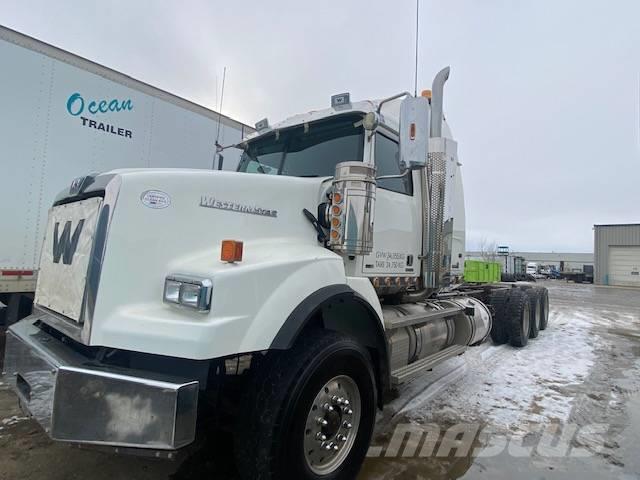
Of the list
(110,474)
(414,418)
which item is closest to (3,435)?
(110,474)

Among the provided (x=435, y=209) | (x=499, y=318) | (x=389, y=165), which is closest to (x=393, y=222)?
(x=389, y=165)

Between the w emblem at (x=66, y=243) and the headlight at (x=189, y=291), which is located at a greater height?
the w emblem at (x=66, y=243)

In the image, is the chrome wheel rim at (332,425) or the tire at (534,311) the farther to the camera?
the tire at (534,311)

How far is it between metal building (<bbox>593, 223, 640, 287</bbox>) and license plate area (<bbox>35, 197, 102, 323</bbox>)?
45.1 meters

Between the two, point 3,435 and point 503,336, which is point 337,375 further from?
point 503,336

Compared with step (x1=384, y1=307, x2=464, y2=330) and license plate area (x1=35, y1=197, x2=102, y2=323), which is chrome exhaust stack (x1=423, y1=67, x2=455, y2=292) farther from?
license plate area (x1=35, y1=197, x2=102, y2=323)

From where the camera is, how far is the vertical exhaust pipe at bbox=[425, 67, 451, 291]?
456 cm

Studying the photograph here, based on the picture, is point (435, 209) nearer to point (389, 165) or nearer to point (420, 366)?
point (389, 165)

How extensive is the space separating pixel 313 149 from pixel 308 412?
2381 mm

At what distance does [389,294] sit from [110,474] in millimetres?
3000

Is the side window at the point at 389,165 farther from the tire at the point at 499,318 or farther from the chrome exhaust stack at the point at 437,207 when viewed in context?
the tire at the point at 499,318

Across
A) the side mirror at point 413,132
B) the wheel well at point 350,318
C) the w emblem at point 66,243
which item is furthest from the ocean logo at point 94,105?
the wheel well at point 350,318

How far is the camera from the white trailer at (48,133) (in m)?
4.52

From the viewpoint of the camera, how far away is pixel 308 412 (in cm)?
251
